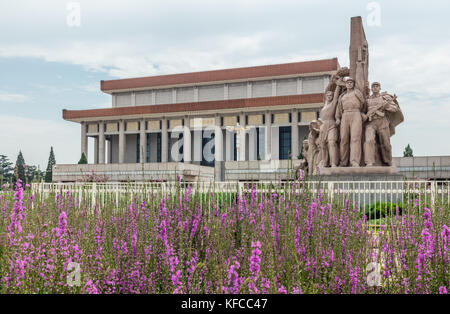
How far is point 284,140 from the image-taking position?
4266 centimetres

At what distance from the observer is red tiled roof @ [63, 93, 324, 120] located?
38.2 meters

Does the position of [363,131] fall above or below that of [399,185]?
above

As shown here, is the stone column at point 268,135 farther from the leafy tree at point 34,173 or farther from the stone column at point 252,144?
the leafy tree at point 34,173

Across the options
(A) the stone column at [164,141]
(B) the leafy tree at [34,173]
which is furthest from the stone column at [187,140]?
(B) the leafy tree at [34,173]

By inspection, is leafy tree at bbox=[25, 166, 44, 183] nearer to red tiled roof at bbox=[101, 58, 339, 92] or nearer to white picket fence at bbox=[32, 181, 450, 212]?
white picket fence at bbox=[32, 181, 450, 212]

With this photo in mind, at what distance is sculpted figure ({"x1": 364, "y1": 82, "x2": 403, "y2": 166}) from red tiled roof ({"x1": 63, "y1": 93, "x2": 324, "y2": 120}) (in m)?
26.9

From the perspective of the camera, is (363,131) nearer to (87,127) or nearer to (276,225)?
(276,225)

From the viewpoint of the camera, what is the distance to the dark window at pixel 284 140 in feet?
139

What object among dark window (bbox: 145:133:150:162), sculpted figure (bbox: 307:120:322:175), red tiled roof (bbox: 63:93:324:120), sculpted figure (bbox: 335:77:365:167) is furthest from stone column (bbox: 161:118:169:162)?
sculpted figure (bbox: 335:77:365:167)

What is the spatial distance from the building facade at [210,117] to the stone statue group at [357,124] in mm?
25672

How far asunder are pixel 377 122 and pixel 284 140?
3231 cm

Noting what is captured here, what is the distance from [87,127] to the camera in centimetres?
4694
